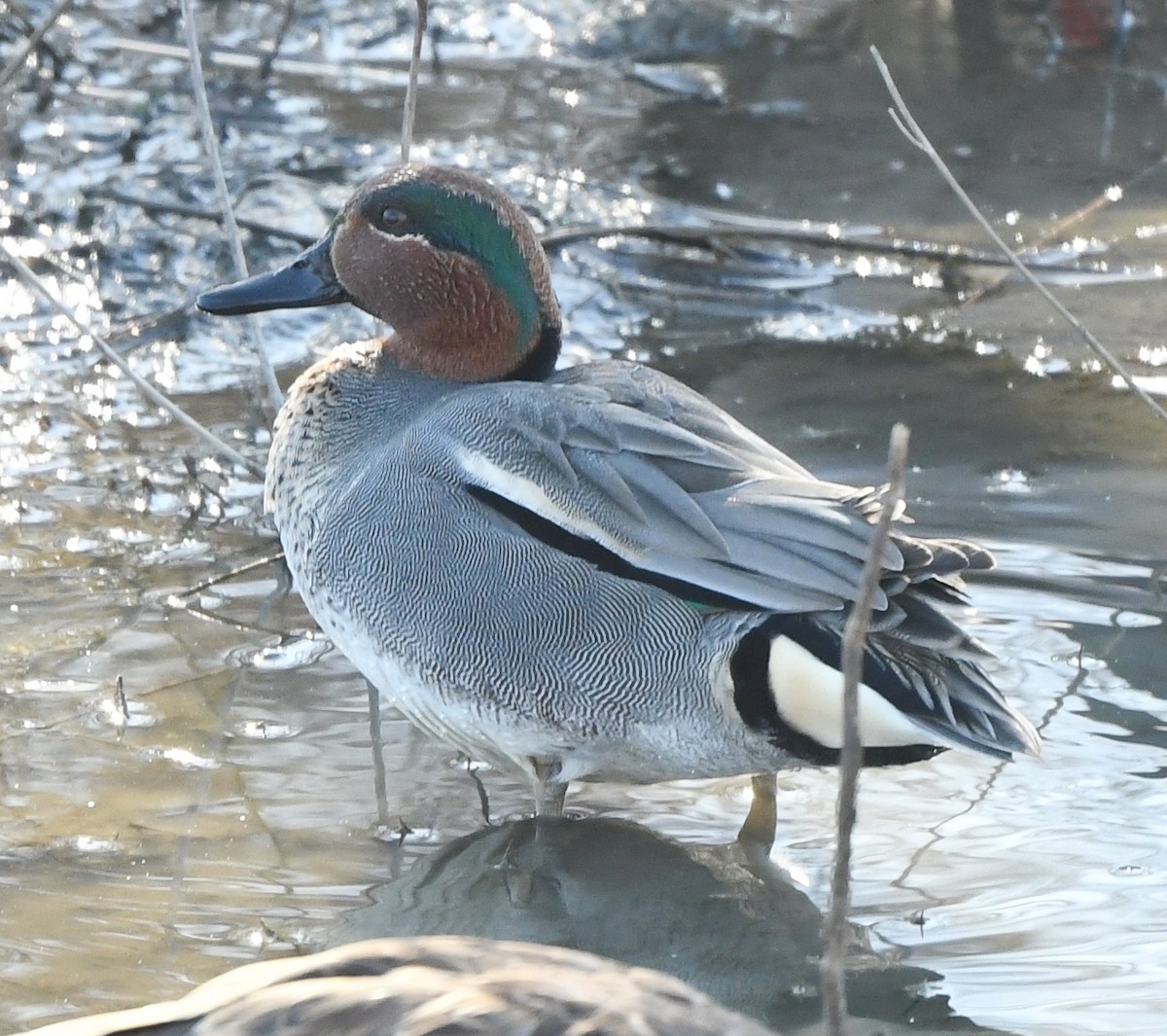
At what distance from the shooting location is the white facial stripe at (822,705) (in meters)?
3.27

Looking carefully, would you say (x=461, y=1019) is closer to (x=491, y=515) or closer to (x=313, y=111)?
(x=491, y=515)

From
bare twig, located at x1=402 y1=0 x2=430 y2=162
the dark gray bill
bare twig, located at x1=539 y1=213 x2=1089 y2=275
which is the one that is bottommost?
bare twig, located at x1=539 y1=213 x2=1089 y2=275

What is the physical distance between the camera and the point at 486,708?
3566mm

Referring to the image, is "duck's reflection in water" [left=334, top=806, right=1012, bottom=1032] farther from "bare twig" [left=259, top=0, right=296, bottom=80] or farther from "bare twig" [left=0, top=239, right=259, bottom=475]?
"bare twig" [left=259, top=0, right=296, bottom=80]

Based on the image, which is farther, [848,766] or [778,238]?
[778,238]

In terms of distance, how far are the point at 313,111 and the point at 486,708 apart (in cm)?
502

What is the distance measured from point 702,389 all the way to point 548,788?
2.41 metres

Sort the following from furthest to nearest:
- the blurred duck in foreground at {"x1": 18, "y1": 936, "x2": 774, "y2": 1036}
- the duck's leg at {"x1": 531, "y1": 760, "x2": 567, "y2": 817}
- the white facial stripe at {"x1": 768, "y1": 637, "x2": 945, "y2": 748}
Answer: the duck's leg at {"x1": 531, "y1": 760, "x2": 567, "y2": 817}, the white facial stripe at {"x1": 768, "y1": 637, "x2": 945, "y2": 748}, the blurred duck in foreground at {"x1": 18, "y1": 936, "x2": 774, "y2": 1036}

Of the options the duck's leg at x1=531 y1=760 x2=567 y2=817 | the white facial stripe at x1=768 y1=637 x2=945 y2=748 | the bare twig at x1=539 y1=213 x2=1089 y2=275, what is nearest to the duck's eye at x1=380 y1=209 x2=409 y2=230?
the duck's leg at x1=531 y1=760 x2=567 y2=817

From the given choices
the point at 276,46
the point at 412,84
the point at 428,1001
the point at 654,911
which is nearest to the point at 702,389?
the point at 412,84

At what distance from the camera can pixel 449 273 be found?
4027 mm

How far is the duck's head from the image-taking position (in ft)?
13.1

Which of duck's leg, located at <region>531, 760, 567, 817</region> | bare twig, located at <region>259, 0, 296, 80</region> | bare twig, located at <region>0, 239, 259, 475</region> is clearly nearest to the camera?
duck's leg, located at <region>531, 760, 567, 817</region>

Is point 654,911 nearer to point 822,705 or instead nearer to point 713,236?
point 822,705
